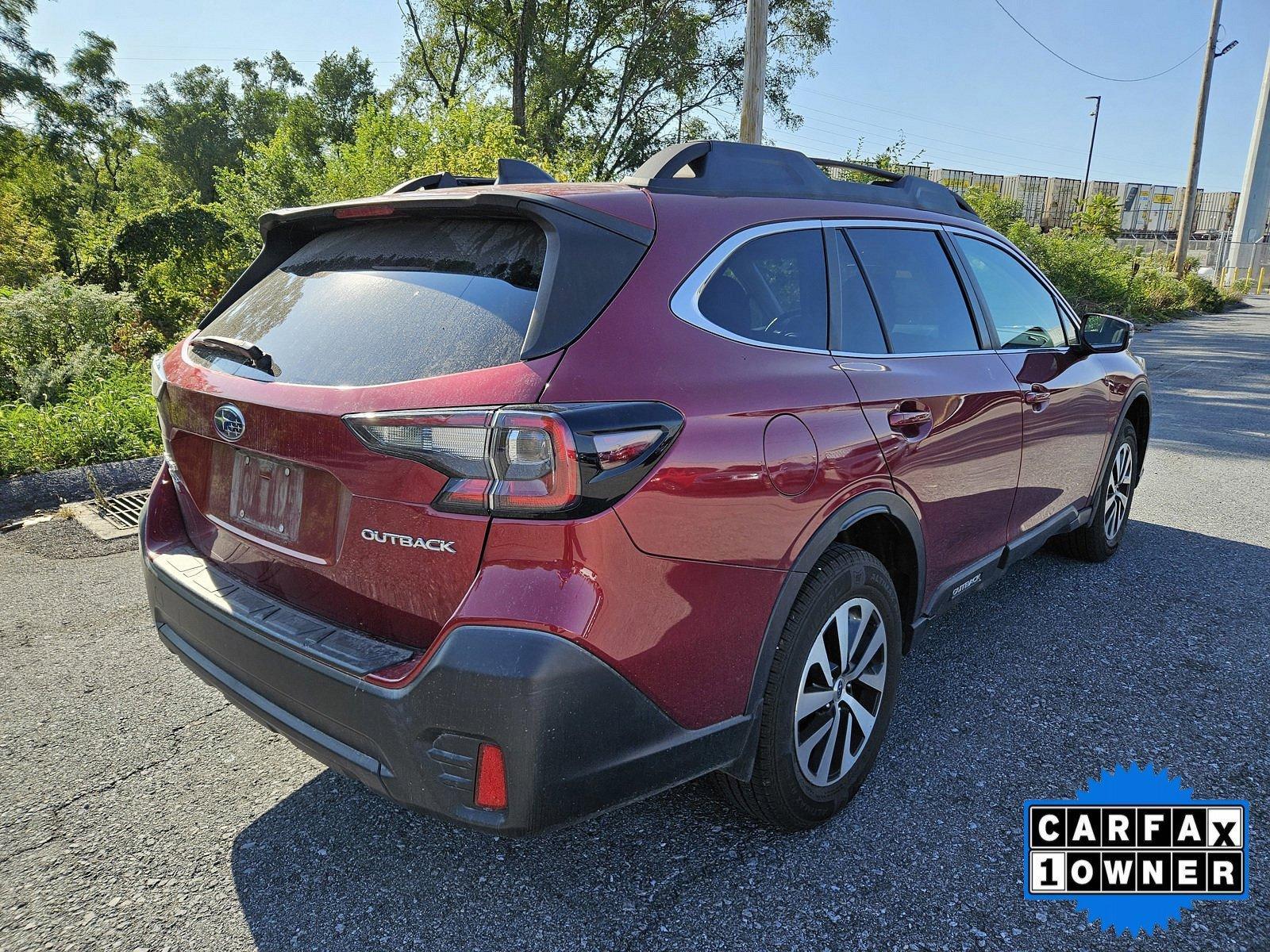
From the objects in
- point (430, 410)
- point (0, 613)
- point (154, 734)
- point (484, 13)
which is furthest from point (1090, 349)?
point (484, 13)

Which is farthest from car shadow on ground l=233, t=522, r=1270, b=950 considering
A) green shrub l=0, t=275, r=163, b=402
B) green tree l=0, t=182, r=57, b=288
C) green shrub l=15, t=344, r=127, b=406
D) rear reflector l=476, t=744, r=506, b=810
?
green tree l=0, t=182, r=57, b=288

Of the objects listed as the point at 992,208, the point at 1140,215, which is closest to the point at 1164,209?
the point at 1140,215

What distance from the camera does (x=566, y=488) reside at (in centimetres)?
170

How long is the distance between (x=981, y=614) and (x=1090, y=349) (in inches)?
53.1

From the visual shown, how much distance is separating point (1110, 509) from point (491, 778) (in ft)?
13.7

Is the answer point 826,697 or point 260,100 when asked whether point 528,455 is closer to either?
point 826,697

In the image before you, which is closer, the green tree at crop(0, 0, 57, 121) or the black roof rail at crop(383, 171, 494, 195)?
the black roof rail at crop(383, 171, 494, 195)

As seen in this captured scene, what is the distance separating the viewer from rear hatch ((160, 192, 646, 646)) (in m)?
1.80

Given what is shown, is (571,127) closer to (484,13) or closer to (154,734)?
(484,13)

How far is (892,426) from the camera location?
258cm

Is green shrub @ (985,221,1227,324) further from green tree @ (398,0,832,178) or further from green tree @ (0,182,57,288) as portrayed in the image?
green tree @ (0,182,57,288)

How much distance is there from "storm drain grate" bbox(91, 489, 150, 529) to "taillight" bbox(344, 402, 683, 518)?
4087 mm

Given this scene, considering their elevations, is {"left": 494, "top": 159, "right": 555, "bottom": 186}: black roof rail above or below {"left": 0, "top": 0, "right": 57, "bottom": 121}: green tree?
below

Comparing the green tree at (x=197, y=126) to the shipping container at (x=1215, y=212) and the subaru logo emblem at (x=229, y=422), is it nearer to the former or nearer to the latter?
the subaru logo emblem at (x=229, y=422)
